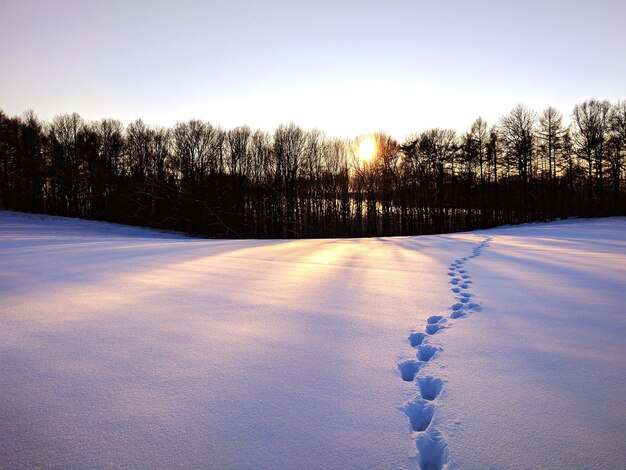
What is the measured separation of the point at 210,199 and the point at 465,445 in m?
30.7

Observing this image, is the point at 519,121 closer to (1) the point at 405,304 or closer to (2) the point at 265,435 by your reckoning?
(1) the point at 405,304

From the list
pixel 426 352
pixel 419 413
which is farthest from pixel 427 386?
pixel 426 352

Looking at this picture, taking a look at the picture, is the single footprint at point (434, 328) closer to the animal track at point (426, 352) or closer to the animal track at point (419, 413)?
the animal track at point (426, 352)

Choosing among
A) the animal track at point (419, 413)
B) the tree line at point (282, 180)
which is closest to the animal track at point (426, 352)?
the animal track at point (419, 413)

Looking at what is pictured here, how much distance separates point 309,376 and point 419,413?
0.67 metres

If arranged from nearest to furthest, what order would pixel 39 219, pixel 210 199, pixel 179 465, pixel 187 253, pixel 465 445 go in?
pixel 179 465 < pixel 465 445 < pixel 187 253 < pixel 39 219 < pixel 210 199

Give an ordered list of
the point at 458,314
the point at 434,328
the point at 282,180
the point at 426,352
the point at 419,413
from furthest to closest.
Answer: the point at 282,180 → the point at 458,314 → the point at 434,328 → the point at 426,352 → the point at 419,413

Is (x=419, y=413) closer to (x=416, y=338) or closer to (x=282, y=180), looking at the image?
(x=416, y=338)

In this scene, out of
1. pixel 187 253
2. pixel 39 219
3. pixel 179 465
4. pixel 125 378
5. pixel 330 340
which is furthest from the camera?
pixel 39 219

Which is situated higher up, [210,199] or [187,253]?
[210,199]

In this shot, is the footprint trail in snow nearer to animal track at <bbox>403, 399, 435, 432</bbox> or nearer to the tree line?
animal track at <bbox>403, 399, 435, 432</bbox>

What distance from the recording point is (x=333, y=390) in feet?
6.09

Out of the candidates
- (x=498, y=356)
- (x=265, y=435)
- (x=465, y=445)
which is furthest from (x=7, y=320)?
(x=498, y=356)

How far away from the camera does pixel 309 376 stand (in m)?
2.00
